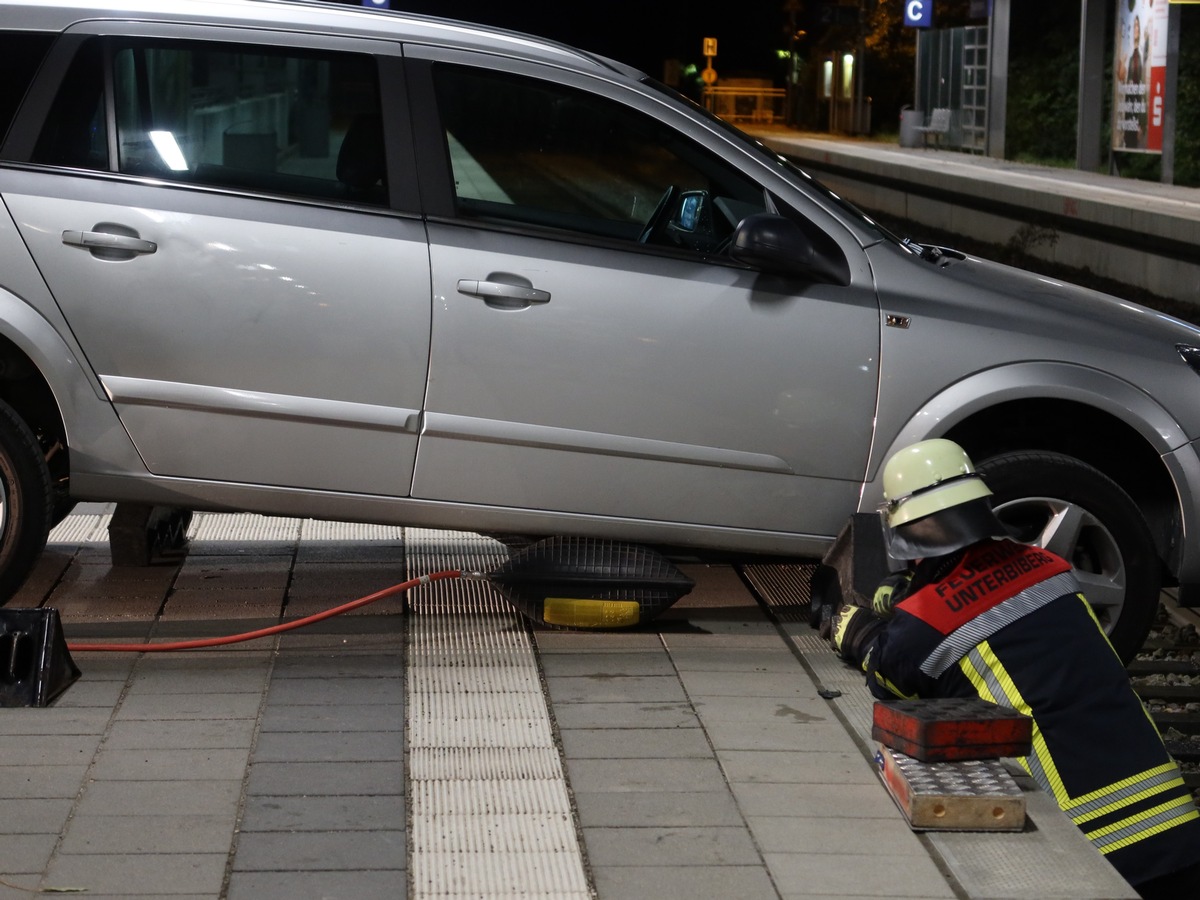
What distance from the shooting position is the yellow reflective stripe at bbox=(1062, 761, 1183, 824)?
3.93 meters

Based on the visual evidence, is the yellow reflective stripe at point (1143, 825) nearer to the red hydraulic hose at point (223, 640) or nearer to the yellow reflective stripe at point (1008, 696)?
the yellow reflective stripe at point (1008, 696)

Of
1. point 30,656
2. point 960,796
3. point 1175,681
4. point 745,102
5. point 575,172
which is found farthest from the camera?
point 745,102

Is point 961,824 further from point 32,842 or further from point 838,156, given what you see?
point 838,156

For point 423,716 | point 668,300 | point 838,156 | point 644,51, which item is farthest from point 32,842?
point 644,51

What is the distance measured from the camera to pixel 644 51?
104375 millimetres

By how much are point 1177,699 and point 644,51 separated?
10169 cm

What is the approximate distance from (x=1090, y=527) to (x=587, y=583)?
161 centimetres

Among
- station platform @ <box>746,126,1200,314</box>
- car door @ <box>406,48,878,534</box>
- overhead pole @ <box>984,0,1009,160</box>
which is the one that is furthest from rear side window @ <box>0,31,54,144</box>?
overhead pole @ <box>984,0,1009,160</box>

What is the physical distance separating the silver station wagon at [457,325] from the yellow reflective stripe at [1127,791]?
144 cm

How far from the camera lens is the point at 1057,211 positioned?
19172mm

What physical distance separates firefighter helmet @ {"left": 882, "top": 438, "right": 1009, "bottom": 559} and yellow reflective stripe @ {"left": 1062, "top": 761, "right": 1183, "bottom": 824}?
0.64m

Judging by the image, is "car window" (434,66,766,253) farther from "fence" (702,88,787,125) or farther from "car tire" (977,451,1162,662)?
"fence" (702,88,787,125)

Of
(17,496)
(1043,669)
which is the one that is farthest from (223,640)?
(1043,669)

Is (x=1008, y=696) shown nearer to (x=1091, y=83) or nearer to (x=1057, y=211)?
(x=1057, y=211)
